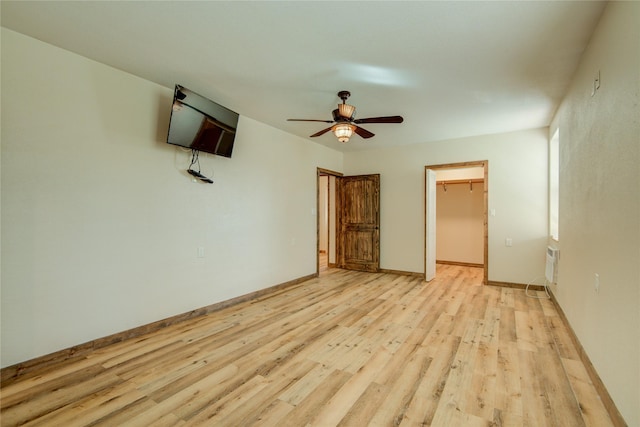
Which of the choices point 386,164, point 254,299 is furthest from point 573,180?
point 254,299

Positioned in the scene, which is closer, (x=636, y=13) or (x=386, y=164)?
(x=636, y=13)

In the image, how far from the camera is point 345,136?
321 cm

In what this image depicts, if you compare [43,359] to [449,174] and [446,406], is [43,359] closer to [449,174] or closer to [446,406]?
[446,406]

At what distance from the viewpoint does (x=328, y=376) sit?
2209mm

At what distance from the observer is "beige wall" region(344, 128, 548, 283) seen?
461 cm

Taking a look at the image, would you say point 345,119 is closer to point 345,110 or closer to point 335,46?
point 345,110

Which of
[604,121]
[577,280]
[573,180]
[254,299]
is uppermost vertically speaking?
[604,121]

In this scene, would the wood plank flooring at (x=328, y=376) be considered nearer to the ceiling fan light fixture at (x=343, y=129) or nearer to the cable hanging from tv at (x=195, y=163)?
the cable hanging from tv at (x=195, y=163)

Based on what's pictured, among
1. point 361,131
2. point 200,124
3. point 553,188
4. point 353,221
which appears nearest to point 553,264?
point 553,188

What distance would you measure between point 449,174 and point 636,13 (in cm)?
529

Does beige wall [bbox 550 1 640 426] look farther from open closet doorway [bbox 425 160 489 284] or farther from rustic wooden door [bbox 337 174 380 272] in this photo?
open closet doorway [bbox 425 160 489 284]

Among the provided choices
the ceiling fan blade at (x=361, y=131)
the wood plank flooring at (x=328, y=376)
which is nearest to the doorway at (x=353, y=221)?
the ceiling fan blade at (x=361, y=131)

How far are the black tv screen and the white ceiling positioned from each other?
0.18 m

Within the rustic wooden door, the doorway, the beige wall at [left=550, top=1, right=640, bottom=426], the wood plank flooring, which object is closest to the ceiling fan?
the beige wall at [left=550, top=1, right=640, bottom=426]
